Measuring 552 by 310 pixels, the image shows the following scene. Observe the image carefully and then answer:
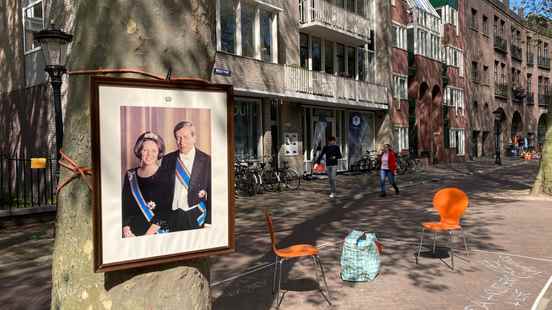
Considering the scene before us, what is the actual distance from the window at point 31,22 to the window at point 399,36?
1910 cm

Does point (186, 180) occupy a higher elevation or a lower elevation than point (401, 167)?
higher

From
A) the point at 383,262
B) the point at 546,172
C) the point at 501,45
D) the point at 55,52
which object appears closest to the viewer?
the point at 383,262

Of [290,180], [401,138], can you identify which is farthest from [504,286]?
[401,138]

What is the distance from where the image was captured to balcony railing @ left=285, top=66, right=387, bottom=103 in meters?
19.0

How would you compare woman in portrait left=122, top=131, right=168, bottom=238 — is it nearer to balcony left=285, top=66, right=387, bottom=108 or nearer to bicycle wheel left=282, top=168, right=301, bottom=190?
bicycle wheel left=282, top=168, right=301, bottom=190

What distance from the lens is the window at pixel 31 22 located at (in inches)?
604

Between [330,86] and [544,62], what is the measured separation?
4186 cm

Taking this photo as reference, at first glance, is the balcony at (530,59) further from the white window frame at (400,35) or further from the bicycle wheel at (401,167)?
the bicycle wheel at (401,167)

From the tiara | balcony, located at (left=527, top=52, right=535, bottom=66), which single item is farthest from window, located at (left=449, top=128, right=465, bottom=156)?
the tiara

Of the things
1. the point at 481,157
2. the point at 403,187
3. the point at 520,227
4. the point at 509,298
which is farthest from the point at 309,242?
the point at 481,157

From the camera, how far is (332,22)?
21.1 m

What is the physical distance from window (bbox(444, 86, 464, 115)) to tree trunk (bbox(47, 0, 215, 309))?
112 ft

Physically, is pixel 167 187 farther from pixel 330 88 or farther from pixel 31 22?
pixel 330 88

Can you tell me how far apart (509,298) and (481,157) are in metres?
38.4
